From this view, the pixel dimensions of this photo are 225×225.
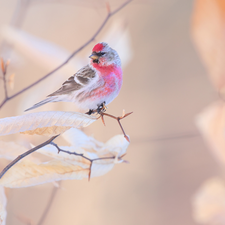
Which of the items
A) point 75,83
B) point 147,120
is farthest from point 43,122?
point 147,120

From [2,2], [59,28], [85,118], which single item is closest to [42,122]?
[85,118]

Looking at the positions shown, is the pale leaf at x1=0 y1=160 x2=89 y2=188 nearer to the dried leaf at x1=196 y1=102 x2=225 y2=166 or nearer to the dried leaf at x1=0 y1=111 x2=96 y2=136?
the dried leaf at x1=0 y1=111 x2=96 y2=136

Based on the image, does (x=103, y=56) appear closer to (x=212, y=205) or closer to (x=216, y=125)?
(x=216, y=125)

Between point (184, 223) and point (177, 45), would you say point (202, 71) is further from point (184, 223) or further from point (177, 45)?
point (184, 223)

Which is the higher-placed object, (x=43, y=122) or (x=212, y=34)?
(x=212, y=34)

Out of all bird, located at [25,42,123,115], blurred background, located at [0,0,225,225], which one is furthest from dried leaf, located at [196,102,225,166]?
blurred background, located at [0,0,225,225]

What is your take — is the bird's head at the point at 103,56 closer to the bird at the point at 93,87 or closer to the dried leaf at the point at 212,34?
the bird at the point at 93,87
